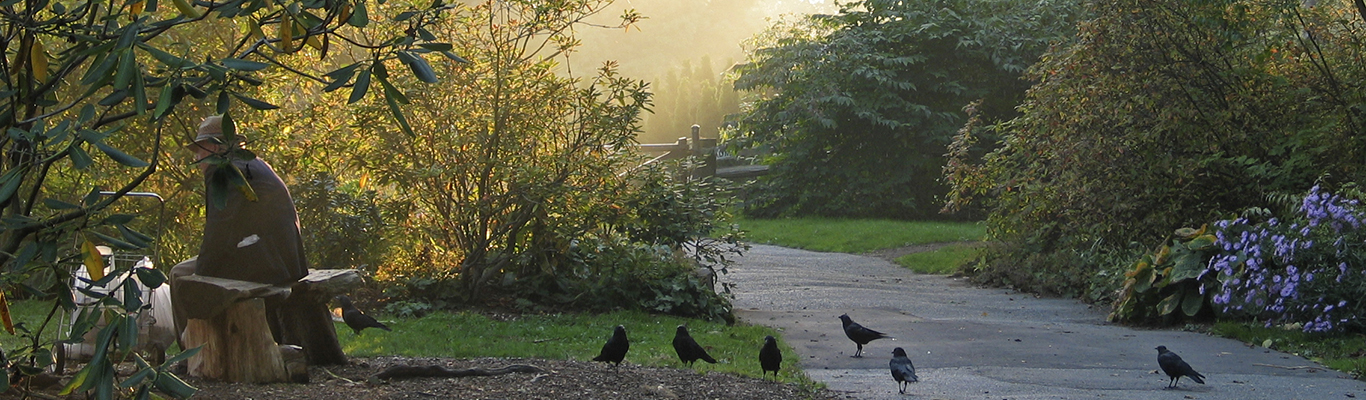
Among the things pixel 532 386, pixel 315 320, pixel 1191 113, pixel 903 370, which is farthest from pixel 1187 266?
pixel 315 320

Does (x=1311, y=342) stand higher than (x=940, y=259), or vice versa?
(x=940, y=259)

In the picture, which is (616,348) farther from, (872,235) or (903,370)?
(872,235)

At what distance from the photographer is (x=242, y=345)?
5.90m

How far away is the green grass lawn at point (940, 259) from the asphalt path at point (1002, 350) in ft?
9.21

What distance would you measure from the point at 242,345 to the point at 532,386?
1.41 metres

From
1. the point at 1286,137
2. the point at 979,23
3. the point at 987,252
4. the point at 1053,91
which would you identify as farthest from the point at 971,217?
the point at 1286,137

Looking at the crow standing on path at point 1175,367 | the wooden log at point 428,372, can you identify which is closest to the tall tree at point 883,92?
the crow standing on path at point 1175,367

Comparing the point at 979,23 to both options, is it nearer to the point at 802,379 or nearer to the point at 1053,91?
the point at 1053,91

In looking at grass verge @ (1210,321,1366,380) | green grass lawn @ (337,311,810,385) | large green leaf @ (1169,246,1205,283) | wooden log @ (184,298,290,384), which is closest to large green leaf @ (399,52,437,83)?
wooden log @ (184,298,290,384)

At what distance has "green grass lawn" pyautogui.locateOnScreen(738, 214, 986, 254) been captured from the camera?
2153 cm

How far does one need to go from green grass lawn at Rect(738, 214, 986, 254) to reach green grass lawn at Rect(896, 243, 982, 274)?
1.66m

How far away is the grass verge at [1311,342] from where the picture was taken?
27.1 feet

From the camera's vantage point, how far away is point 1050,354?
887 cm

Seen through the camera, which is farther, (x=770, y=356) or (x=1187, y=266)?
(x=1187, y=266)
